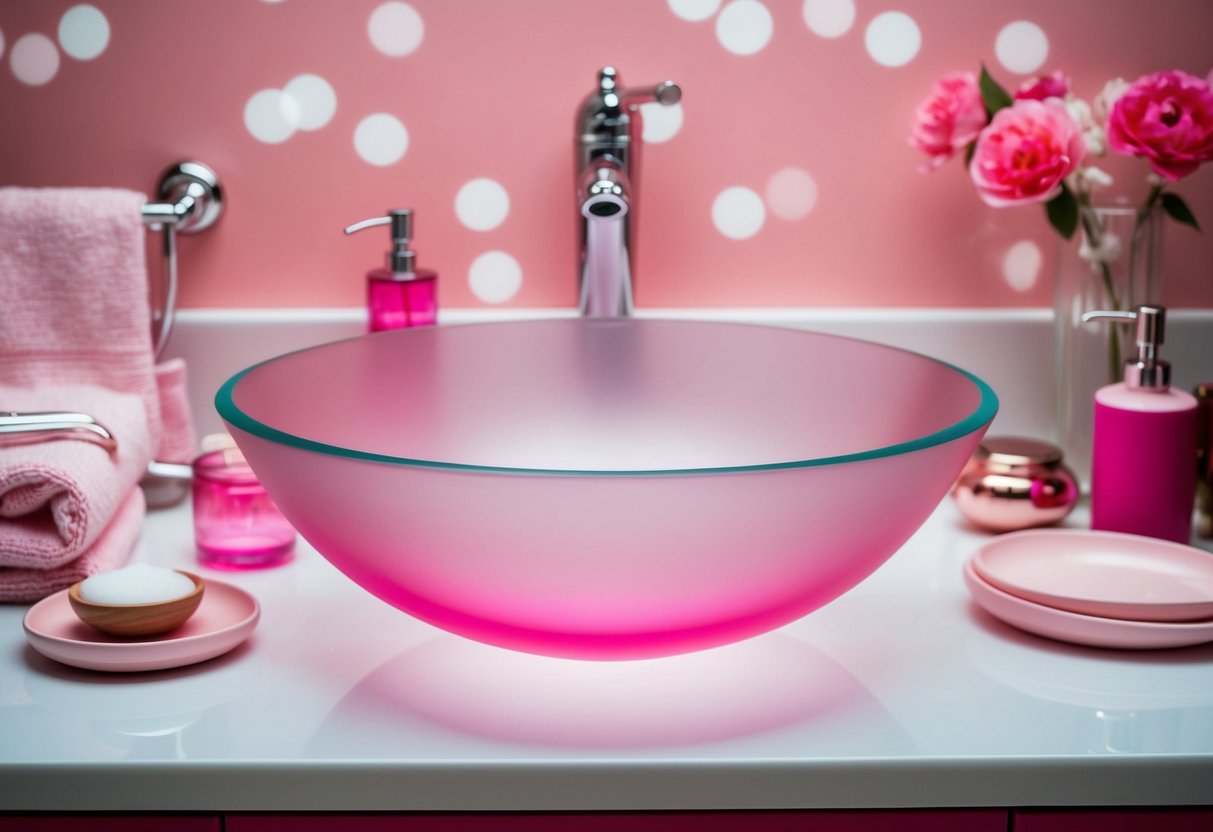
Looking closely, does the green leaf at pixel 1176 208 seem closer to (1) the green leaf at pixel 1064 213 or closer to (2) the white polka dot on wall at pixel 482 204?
(1) the green leaf at pixel 1064 213

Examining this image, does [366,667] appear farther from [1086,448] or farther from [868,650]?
[1086,448]

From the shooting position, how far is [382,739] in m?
0.63

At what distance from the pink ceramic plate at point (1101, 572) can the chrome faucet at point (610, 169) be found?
14.3 inches

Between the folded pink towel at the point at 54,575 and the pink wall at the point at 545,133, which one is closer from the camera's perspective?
the folded pink towel at the point at 54,575

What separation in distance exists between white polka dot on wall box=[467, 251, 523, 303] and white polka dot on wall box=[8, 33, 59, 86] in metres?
0.41

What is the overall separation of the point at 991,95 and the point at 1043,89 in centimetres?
4

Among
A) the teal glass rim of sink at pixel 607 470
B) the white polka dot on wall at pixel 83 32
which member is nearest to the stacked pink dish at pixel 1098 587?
the teal glass rim of sink at pixel 607 470

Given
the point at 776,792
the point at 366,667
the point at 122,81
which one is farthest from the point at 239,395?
the point at 122,81

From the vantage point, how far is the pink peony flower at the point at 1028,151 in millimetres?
968

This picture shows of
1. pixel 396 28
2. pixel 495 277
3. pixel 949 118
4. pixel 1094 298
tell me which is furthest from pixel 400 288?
pixel 1094 298

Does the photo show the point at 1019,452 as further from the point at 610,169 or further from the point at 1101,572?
the point at 610,169

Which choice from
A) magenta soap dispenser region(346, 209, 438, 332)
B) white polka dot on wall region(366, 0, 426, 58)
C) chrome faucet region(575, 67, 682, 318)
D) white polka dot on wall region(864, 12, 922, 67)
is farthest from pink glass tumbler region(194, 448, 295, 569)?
white polka dot on wall region(864, 12, 922, 67)

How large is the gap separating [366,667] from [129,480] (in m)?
0.29

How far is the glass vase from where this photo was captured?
1.03m
